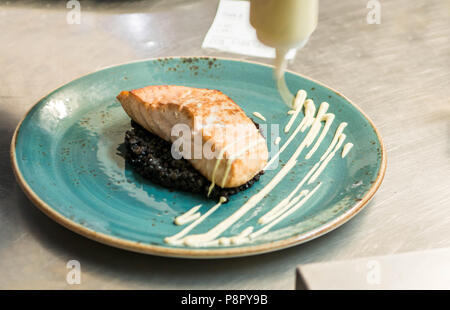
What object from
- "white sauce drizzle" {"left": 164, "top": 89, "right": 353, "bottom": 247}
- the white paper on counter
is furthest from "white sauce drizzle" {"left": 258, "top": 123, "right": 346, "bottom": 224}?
the white paper on counter

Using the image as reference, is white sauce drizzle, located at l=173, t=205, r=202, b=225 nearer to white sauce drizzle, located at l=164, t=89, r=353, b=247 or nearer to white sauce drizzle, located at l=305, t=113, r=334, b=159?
white sauce drizzle, located at l=164, t=89, r=353, b=247

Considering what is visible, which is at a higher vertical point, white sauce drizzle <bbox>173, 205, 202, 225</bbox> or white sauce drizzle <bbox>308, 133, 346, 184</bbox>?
white sauce drizzle <bbox>308, 133, 346, 184</bbox>

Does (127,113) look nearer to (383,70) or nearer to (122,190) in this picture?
(122,190)

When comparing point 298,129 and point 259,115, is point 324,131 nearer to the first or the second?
point 298,129

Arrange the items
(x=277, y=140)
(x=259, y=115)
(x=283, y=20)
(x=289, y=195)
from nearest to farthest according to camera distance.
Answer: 1. (x=283, y=20)
2. (x=289, y=195)
3. (x=277, y=140)
4. (x=259, y=115)

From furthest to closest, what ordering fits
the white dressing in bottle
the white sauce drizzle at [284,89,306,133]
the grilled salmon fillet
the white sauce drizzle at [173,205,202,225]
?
1. the white sauce drizzle at [284,89,306,133]
2. the grilled salmon fillet
3. the white sauce drizzle at [173,205,202,225]
4. the white dressing in bottle

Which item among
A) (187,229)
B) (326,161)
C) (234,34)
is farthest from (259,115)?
(234,34)

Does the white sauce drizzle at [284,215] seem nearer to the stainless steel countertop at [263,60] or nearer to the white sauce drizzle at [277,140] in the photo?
the stainless steel countertop at [263,60]
